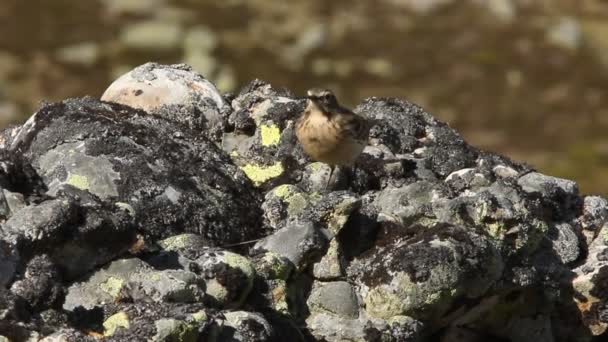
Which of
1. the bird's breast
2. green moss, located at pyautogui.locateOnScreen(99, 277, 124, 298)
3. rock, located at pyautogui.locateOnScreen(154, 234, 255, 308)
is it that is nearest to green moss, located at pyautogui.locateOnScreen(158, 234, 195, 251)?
rock, located at pyautogui.locateOnScreen(154, 234, 255, 308)

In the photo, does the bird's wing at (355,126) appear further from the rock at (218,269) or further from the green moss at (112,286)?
the green moss at (112,286)

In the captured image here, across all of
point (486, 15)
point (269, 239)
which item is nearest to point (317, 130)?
point (269, 239)

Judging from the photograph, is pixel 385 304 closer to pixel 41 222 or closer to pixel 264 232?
pixel 264 232

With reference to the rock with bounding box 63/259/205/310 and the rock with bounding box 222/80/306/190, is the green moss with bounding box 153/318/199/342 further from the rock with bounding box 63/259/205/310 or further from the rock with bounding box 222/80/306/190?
the rock with bounding box 222/80/306/190

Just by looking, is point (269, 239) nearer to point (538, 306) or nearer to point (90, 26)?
point (538, 306)

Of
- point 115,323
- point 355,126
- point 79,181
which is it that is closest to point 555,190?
point 355,126

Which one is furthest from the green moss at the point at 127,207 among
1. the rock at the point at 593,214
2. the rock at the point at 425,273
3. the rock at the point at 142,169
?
the rock at the point at 593,214
